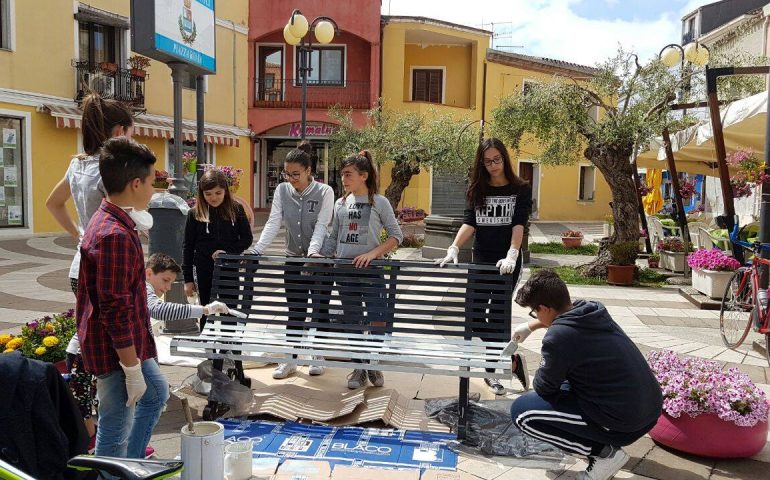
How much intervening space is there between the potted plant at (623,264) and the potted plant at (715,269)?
1672mm

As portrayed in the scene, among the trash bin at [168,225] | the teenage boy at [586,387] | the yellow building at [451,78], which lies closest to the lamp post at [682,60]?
the trash bin at [168,225]

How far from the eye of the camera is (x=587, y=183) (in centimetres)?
2930

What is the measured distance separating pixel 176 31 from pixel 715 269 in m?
7.05

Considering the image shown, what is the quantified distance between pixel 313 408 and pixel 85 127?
2.16 m

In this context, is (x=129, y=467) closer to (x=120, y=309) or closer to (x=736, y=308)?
(x=120, y=309)

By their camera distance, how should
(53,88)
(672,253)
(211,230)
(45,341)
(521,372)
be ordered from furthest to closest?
1. (53,88)
2. (672,253)
3. (211,230)
4. (521,372)
5. (45,341)

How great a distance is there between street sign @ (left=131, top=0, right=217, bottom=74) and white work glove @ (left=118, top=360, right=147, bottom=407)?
156 inches

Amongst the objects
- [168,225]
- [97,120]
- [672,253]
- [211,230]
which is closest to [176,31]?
[168,225]

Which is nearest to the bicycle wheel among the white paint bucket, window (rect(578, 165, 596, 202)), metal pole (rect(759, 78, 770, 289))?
metal pole (rect(759, 78, 770, 289))

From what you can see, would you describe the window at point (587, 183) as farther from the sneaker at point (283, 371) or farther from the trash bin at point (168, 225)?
the sneaker at point (283, 371)

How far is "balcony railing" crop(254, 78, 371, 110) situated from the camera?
24.4 meters

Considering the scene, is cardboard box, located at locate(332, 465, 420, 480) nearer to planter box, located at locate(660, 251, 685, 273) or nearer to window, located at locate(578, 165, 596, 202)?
planter box, located at locate(660, 251, 685, 273)

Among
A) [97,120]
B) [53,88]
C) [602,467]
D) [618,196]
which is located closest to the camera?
[602,467]

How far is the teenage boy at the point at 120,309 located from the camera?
2477 mm
